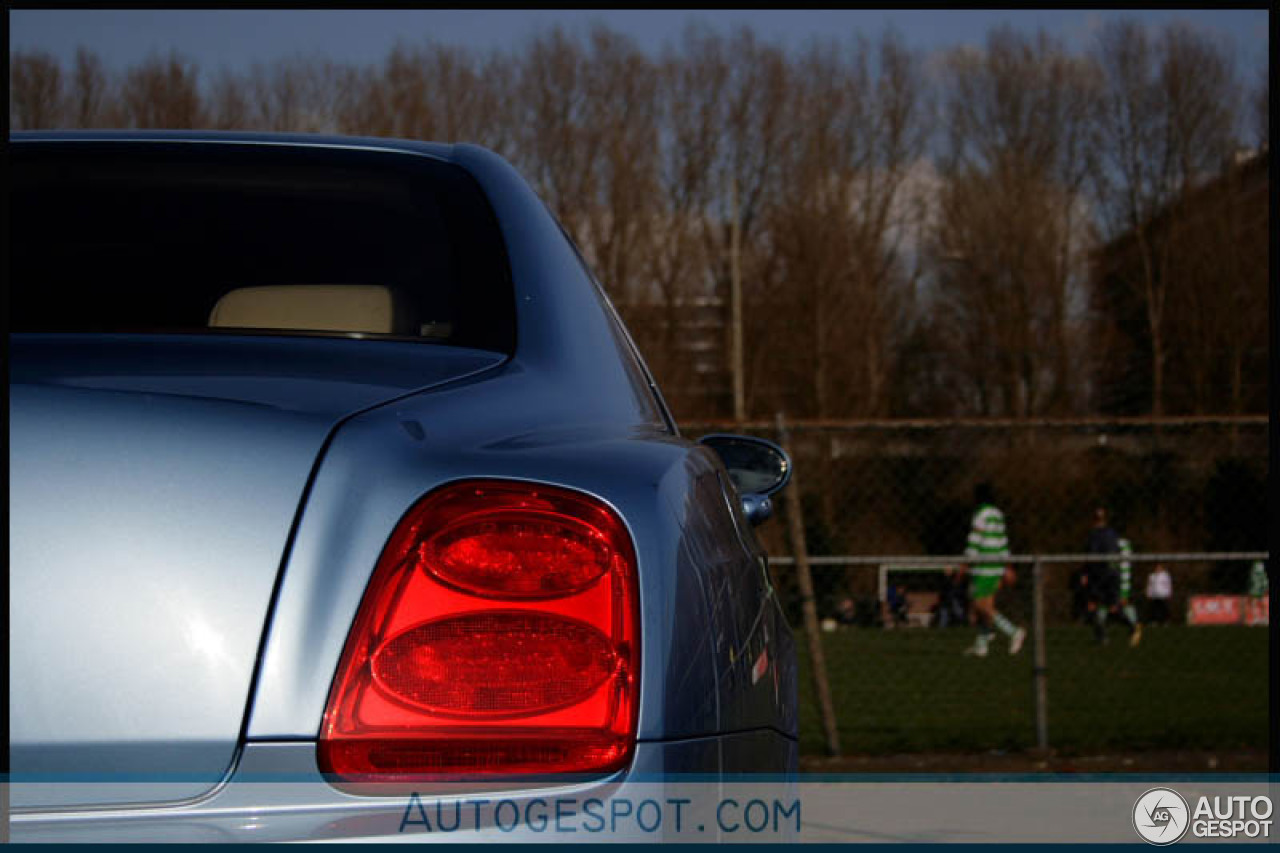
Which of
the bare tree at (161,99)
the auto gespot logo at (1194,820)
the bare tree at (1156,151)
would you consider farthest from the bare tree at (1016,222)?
the auto gespot logo at (1194,820)

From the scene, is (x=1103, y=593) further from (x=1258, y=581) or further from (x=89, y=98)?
(x=89, y=98)

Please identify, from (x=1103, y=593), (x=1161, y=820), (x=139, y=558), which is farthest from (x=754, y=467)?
(x=1103, y=593)

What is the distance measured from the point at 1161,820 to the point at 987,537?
30.9 ft

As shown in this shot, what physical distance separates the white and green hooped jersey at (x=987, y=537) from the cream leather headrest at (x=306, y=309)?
25.0 feet

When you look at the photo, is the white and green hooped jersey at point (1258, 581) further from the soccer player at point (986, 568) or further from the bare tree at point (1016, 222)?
the bare tree at point (1016, 222)

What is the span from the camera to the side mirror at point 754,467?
2.91m

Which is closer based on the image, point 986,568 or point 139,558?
point 139,558

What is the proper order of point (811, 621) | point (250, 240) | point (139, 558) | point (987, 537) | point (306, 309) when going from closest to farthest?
point (139, 558)
point (306, 309)
point (250, 240)
point (811, 621)
point (987, 537)

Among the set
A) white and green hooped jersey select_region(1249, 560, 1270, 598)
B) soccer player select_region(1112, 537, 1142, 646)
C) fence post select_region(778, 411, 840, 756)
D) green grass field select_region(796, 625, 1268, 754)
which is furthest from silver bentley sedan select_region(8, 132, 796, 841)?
white and green hooped jersey select_region(1249, 560, 1270, 598)

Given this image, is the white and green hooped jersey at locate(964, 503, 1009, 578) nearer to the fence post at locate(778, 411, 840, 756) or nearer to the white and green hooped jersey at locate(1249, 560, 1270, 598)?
the fence post at locate(778, 411, 840, 756)

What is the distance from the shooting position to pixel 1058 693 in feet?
36.6

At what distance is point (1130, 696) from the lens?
10812mm

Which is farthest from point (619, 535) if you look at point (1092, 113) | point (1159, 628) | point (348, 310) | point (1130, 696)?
point (1092, 113)

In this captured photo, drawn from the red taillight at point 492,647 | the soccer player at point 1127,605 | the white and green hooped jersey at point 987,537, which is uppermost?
the red taillight at point 492,647
